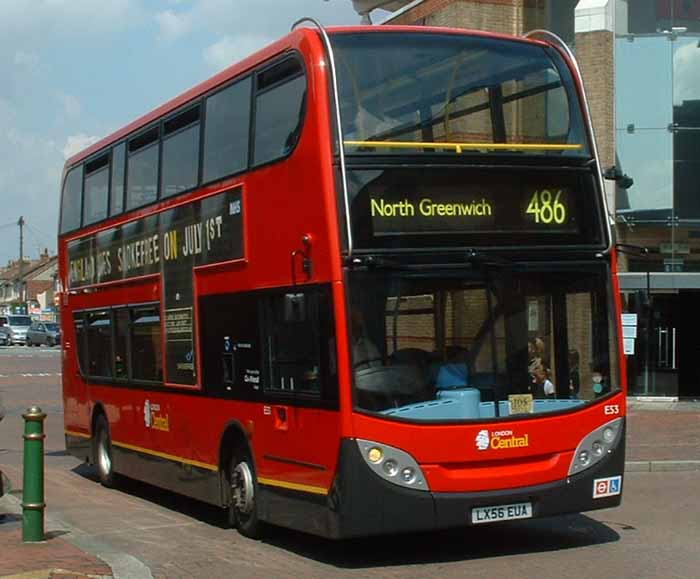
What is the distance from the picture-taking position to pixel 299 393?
9250mm

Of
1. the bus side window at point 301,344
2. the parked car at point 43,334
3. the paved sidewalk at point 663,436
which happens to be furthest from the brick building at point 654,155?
the parked car at point 43,334

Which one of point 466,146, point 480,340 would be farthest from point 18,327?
point 480,340

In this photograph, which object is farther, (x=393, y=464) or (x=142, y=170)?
(x=142, y=170)

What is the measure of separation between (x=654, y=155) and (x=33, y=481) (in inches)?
755

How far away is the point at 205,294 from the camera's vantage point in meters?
11.3

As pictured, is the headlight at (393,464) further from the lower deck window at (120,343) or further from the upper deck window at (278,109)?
the lower deck window at (120,343)

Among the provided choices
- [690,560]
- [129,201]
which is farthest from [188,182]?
[690,560]

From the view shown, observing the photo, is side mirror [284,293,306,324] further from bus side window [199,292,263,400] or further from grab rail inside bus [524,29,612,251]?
grab rail inside bus [524,29,612,251]

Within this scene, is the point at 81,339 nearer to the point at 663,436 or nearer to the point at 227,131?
the point at 227,131

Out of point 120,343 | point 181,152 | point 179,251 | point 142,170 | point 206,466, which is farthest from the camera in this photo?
point 120,343

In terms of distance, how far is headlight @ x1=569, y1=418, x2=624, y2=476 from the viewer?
9.23m

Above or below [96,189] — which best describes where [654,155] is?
above

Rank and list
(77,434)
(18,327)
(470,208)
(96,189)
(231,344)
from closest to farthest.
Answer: (470,208)
(231,344)
(96,189)
(77,434)
(18,327)

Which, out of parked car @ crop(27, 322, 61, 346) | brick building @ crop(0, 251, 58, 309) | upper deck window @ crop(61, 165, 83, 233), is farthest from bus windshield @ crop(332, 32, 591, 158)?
brick building @ crop(0, 251, 58, 309)
